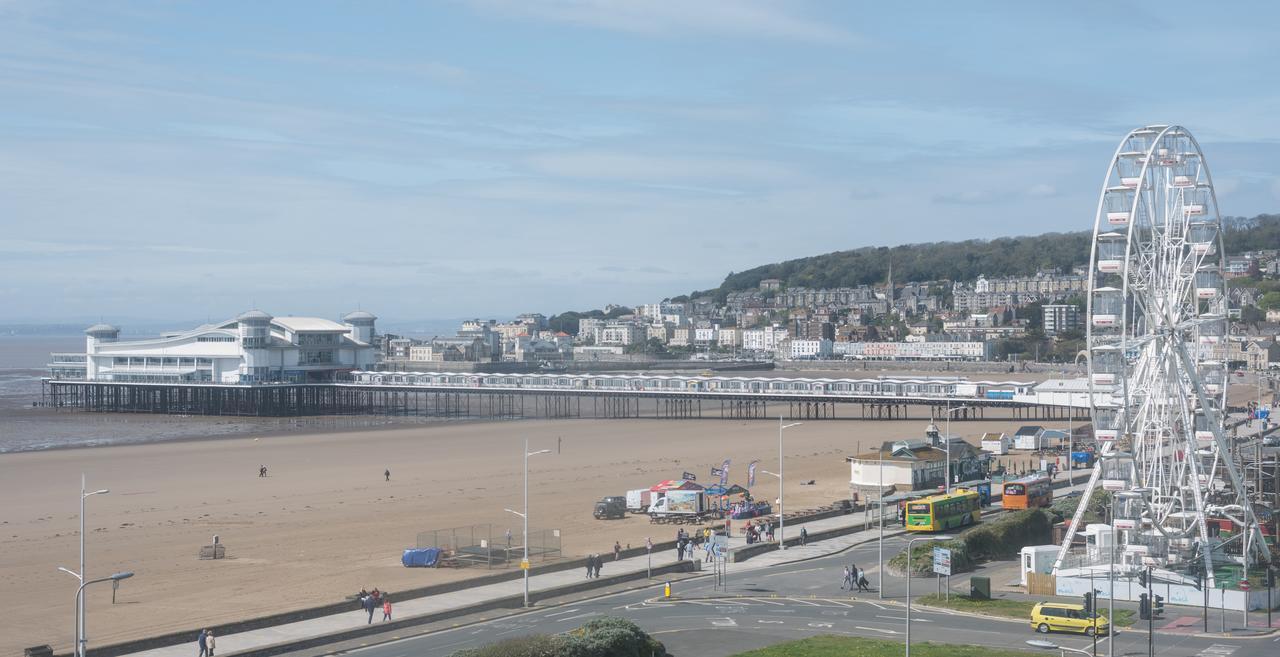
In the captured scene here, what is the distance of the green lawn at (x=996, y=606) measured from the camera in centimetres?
2961

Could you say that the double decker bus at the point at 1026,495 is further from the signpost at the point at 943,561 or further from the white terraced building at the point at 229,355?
the white terraced building at the point at 229,355

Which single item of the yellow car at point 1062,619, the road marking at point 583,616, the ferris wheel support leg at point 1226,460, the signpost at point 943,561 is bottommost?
the road marking at point 583,616

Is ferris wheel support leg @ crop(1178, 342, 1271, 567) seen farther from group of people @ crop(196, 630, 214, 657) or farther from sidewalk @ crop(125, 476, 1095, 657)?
group of people @ crop(196, 630, 214, 657)

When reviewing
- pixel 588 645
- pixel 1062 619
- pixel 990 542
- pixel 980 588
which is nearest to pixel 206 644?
pixel 588 645

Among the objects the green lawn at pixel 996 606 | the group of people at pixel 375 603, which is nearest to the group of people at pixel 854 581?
the green lawn at pixel 996 606

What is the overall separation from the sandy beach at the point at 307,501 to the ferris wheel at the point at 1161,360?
48.5 ft

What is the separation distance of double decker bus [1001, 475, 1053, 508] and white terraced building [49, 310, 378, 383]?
7271cm

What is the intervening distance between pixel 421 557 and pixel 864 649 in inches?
607

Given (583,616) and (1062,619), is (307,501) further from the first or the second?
(1062,619)

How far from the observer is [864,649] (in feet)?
82.5

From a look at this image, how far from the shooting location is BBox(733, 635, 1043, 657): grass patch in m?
24.7

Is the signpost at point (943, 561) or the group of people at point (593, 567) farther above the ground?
the signpost at point (943, 561)

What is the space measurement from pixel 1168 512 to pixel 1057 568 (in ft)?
11.7

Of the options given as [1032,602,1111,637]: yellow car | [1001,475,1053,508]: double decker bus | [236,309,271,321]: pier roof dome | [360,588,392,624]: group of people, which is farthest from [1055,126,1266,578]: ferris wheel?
[236,309,271,321]: pier roof dome
